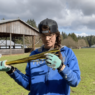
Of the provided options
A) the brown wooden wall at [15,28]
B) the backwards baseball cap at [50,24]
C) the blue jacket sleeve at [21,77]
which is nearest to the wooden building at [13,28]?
the brown wooden wall at [15,28]

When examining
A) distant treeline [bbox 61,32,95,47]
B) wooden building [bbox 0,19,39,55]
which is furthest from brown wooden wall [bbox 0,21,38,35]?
distant treeline [bbox 61,32,95,47]

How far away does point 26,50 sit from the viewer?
77.4 ft

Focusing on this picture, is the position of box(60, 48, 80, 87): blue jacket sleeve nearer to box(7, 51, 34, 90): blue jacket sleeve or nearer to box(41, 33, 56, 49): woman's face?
box(41, 33, 56, 49): woman's face

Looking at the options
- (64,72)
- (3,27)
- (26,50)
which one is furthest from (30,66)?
(26,50)

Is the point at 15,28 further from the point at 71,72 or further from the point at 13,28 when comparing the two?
the point at 71,72

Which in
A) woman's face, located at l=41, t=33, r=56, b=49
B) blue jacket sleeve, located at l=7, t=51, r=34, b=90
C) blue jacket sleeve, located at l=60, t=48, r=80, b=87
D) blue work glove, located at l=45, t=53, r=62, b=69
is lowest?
blue jacket sleeve, located at l=7, t=51, r=34, b=90

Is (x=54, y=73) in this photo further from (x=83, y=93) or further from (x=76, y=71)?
(x=83, y=93)

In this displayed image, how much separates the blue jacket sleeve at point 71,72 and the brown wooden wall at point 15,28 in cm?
1661

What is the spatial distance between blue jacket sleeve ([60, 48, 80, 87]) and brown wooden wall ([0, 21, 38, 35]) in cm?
1661

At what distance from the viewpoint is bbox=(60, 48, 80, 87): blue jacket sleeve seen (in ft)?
4.01

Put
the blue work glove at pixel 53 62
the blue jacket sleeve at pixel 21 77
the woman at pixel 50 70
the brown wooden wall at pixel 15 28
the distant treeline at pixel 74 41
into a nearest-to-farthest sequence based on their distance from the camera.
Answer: the blue work glove at pixel 53 62 → the woman at pixel 50 70 → the blue jacket sleeve at pixel 21 77 → the brown wooden wall at pixel 15 28 → the distant treeline at pixel 74 41

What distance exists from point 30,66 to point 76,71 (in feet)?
2.22

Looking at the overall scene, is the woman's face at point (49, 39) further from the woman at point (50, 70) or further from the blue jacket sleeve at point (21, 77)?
the blue jacket sleeve at point (21, 77)

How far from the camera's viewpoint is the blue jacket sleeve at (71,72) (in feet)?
4.01
